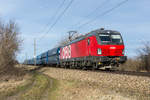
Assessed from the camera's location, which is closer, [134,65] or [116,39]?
[116,39]

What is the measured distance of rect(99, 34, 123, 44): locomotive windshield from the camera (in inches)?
616

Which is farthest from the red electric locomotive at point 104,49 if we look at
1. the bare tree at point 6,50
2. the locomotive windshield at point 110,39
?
the bare tree at point 6,50

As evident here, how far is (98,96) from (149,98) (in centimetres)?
195

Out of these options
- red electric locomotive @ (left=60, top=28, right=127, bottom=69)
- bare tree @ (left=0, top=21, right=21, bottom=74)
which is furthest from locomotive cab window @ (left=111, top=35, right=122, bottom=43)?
bare tree @ (left=0, top=21, right=21, bottom=74)

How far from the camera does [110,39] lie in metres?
15.8

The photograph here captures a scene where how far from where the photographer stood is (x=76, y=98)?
306 inches

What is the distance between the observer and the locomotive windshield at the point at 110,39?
15.6 metres

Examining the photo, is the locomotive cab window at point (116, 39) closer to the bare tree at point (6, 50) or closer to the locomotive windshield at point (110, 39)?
the locomotive windshield at point (110, 39)

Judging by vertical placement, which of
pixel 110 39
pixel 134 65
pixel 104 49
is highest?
pixel 110 39

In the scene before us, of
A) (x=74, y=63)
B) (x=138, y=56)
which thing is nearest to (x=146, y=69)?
(x=138, y=56)

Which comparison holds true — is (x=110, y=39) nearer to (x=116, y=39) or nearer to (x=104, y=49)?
(x=116, y=39)

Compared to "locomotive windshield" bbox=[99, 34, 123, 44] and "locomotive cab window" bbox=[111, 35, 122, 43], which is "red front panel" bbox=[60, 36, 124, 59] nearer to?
"locomotive windshield" bbox=[99, 34, 123, 44]

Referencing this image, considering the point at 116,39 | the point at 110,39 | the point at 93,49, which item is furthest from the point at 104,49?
the point at 116,39

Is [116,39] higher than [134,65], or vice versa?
[116,39]
